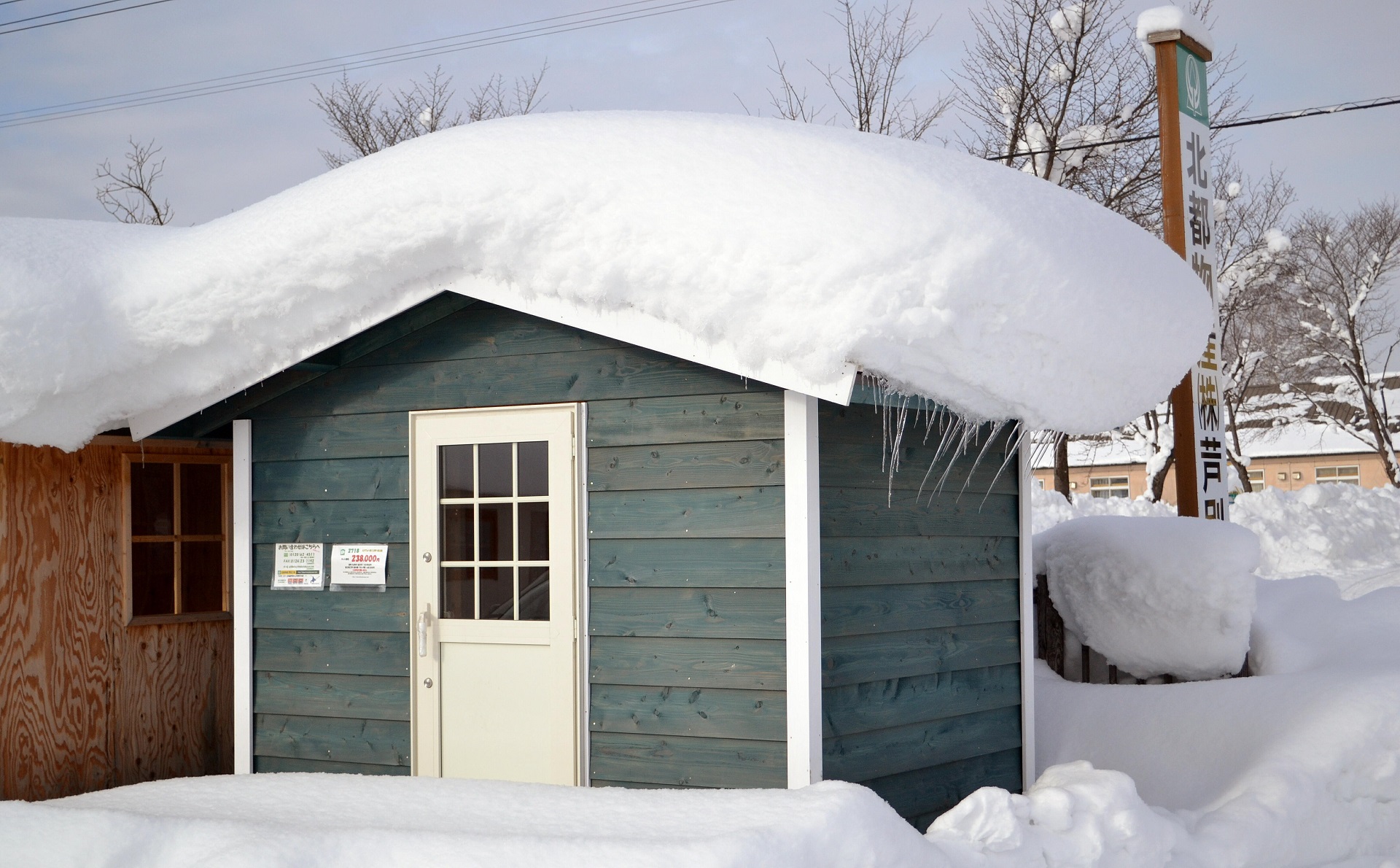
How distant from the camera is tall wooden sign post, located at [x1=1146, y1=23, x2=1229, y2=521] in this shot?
8172 mm

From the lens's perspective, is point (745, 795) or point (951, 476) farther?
point (951, 476)

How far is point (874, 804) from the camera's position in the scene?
4.00 metres

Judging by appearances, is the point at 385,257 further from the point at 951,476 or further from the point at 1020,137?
the point at 1020,137

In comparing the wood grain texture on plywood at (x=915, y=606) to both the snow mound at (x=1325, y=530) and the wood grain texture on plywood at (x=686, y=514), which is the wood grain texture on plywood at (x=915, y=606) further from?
the snow mound at (x=1325, y=530)

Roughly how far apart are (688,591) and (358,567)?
5.70ft

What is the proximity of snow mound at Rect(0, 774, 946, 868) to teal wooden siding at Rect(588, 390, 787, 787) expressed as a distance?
69 centimetres

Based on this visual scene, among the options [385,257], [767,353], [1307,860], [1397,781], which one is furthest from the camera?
[1397,781]

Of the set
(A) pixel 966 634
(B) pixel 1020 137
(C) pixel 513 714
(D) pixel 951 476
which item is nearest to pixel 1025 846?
(A) pixel 966 634

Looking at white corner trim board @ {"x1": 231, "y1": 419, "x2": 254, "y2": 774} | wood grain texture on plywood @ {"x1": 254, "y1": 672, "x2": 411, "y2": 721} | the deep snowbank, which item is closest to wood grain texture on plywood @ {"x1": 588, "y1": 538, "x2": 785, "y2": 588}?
wood grain texture on plywood @ {"x1": 254, "y1": 672, "x2": 411, "y2": 721}

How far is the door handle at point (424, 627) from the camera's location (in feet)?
19.0

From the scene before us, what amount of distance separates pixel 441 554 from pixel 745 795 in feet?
7.05

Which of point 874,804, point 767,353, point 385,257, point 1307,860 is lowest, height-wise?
point 1307,860

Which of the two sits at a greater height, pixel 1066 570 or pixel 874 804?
pixel 1066 570

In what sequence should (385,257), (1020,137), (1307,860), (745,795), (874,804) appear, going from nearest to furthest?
1. (874,804)
2. (745,795)
3. (385,257)
4. (1307,860)
5. (1020,137)
